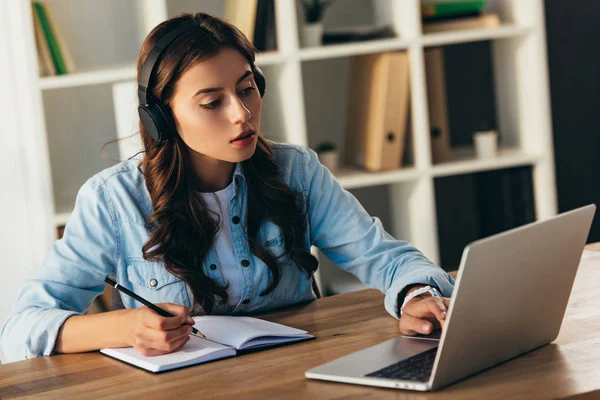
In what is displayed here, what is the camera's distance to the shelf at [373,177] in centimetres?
316

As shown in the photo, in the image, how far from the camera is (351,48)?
123 inches

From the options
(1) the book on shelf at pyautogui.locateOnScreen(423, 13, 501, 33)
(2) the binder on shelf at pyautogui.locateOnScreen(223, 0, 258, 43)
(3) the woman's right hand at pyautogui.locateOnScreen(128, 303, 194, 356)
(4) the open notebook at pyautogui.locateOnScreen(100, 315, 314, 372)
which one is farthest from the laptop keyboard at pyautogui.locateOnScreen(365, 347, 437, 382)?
(1) the book on shelf at pyautogui.locateOnScreen(423, 13, 501, 33)

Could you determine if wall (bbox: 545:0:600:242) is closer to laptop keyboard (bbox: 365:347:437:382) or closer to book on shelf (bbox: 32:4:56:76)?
book on shelf (bbox: 32:4:56:76)

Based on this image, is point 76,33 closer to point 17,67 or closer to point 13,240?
point 17,67

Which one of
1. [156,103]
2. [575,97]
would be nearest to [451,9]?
[575,97]

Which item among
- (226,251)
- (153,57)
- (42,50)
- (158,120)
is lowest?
(226,251)

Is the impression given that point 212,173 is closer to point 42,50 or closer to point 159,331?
point 159,331

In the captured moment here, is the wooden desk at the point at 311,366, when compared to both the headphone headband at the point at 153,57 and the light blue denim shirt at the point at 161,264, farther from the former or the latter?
the headphone headband at the point at 153,57

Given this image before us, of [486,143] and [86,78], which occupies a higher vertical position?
[86,78]

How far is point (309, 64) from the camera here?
3531 mm

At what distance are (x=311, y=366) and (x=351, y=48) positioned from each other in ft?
6.30

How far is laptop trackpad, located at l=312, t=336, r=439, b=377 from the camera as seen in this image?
4.33 feet

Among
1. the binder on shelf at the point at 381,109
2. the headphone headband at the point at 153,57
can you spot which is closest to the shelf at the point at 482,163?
the binder on shelf at the point at 381,109

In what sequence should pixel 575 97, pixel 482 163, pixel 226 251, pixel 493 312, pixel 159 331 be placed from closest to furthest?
pixel 493 312, pixel 159 331, pixel 226 251, pixel 482 163, pixel 575 97
